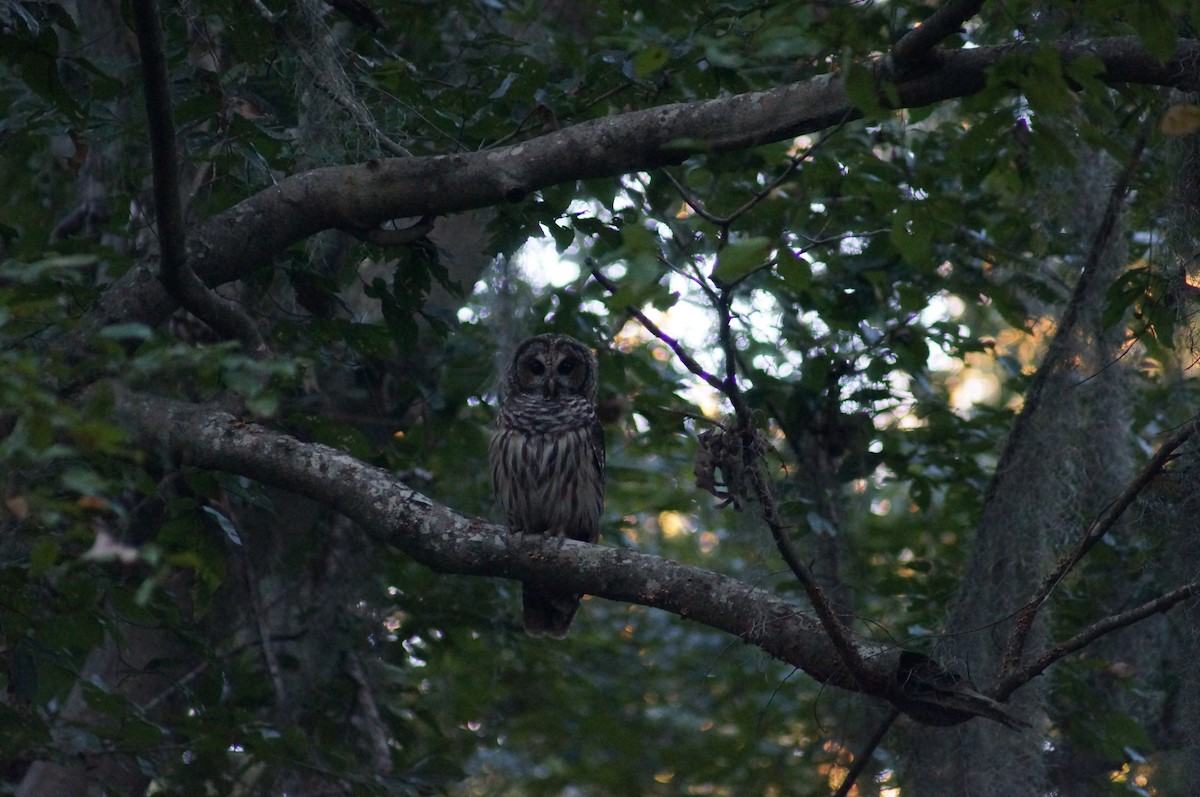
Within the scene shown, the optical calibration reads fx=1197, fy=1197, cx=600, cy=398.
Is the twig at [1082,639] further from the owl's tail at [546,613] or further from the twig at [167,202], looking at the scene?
the owl's tail at [546,613]

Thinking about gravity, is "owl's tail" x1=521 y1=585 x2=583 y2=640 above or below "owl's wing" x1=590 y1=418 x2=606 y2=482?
below

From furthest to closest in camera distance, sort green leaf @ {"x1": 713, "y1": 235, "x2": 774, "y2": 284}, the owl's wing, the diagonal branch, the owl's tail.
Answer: the owl's wing → the owl's tail → the diagonal branch → green leaf @ {"x1": 713, "y1": 235, "x2": 774, "y2": 284}

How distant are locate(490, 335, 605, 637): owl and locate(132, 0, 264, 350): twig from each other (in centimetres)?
170

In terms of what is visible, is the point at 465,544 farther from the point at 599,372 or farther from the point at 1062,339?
the point at 1062,339

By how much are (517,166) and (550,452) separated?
1798 mm

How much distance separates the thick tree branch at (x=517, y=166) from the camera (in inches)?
125

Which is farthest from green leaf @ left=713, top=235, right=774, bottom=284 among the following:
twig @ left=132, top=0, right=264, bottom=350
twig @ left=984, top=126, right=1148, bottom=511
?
twig @ left=984, top=126, right=1148, bottom=511

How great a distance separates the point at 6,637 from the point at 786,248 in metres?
2.50

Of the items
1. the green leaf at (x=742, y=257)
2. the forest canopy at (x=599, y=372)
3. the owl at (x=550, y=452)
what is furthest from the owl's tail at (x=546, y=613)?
the green leaf at (x=742, y=257)

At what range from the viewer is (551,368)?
5.18 meters

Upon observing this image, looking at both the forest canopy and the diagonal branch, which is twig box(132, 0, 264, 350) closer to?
the forest canopy

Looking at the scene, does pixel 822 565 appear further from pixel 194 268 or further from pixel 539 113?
pixel 194 268

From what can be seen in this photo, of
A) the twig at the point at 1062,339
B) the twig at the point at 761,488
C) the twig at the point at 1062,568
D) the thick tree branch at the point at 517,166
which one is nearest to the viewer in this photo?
the twig at the point at 761,488

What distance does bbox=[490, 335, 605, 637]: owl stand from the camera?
5.03 m
